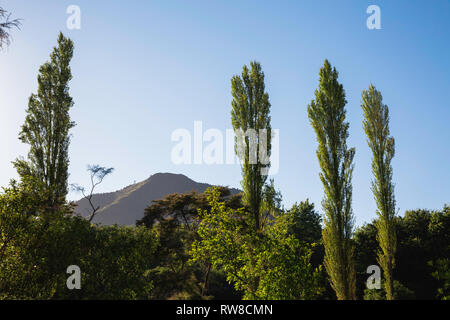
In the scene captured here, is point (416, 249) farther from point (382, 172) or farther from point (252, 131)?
point (252, 131)

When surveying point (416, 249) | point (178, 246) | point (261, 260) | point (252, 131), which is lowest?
point (416, 249)

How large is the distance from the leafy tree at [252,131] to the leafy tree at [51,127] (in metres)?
9.11

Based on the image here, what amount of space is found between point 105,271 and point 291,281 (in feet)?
17.1

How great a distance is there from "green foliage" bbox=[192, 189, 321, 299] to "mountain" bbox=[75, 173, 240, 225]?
105 m

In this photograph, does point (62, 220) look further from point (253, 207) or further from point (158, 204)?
point (158, 204)

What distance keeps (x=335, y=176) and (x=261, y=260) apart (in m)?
7.46

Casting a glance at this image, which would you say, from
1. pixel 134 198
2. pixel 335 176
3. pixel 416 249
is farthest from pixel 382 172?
pixel 134 198

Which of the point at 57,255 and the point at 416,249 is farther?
the point at 416,249

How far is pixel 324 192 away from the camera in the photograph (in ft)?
46.2

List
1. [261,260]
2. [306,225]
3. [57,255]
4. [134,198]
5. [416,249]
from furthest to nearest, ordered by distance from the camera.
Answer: [134,198] < [306,225] < [416,249] < [57,255] < [261,260]

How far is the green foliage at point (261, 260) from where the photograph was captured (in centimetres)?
777

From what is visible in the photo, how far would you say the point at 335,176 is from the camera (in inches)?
553

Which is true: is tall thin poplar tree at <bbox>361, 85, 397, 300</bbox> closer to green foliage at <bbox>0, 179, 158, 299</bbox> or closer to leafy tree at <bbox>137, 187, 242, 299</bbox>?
leafy tree at <bbox>137, 187, 242, 299</bbox>

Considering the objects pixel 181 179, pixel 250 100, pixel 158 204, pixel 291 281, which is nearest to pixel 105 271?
pixel 291 281
